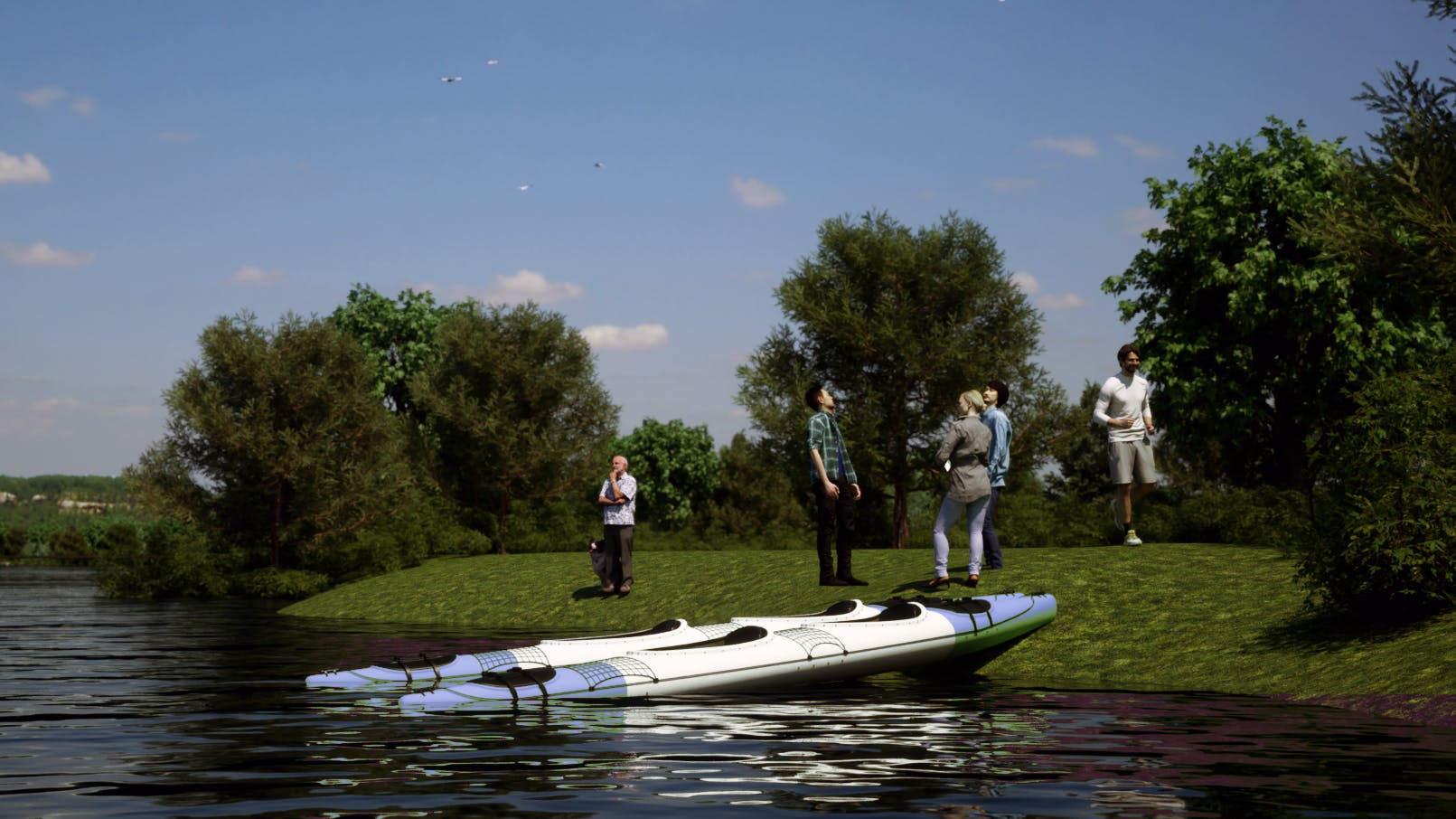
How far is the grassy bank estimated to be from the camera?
1271 centimetres

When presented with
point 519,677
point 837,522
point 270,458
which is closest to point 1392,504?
point 837,522

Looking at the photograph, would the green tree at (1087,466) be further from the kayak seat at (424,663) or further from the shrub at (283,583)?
the kayak seat at (424,663)

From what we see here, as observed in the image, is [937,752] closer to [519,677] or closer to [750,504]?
[519,677]

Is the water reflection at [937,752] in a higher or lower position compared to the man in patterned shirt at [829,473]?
lower

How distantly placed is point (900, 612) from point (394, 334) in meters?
56.7

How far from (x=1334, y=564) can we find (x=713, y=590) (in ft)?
35.9

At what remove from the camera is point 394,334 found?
67.6m

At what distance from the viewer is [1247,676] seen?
13422 millimetres

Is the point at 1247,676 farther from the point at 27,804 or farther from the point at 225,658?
the point at 225,658

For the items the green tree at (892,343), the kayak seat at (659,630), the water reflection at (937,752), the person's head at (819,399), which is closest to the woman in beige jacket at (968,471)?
the person's head at (819,399)

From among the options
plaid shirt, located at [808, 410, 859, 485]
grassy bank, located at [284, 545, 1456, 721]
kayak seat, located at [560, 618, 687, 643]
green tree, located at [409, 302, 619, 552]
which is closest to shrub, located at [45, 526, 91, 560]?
green tree, located at [409, 302, 619, 552]

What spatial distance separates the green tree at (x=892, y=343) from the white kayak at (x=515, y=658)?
2625 centimetres

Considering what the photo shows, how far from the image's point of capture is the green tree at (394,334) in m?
66.3

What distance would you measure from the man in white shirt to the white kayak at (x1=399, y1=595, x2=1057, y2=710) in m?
3.24
